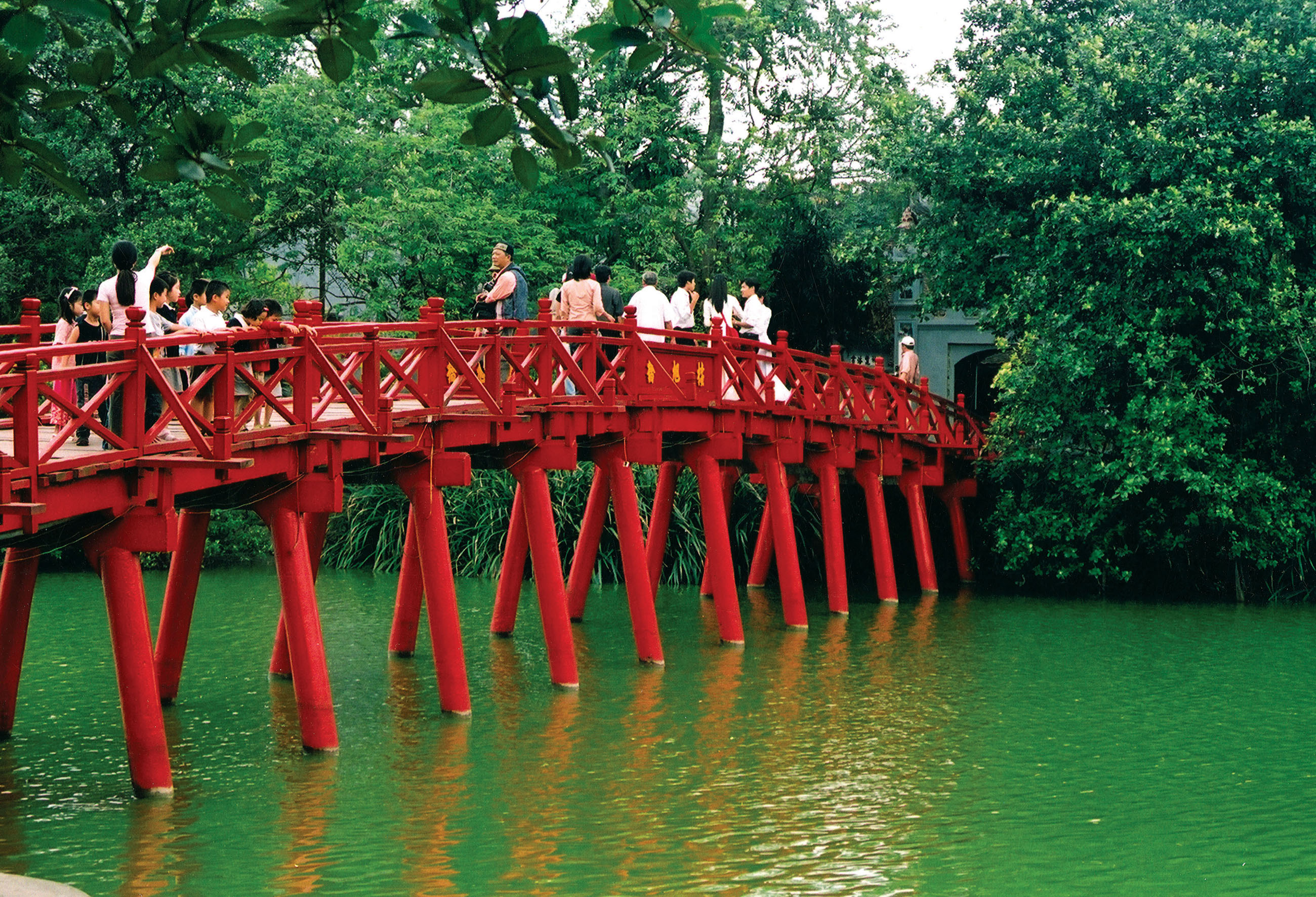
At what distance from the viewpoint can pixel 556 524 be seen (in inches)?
1089

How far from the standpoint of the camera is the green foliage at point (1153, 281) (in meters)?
23.2

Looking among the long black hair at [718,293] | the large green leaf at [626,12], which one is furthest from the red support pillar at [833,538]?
the large green leaf at [626,12]

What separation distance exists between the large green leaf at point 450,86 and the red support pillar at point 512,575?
15.2 metres

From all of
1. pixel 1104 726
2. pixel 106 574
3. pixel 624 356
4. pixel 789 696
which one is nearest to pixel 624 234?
pixel 624 356

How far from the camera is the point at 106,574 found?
1156cm

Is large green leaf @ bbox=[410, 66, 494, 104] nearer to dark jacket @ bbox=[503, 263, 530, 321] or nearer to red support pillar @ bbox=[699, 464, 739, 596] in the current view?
dark jacket @ bbox=[503, 263, 530, 321]

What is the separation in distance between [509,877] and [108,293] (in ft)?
19.1

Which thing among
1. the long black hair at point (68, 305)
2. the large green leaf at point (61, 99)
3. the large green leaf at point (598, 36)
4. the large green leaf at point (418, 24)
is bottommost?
the large green leaf at point (598, 36)

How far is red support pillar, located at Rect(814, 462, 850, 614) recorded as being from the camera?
23.7 metres

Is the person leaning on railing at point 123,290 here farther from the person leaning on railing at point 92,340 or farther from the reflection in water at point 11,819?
the reflection in water at point 11,819

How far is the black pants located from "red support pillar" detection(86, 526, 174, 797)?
0.93 metres

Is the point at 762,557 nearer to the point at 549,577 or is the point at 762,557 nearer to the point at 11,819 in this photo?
the point at 549,577

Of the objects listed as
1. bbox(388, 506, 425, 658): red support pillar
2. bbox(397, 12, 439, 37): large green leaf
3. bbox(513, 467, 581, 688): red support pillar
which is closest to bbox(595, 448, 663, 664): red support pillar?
bbox(513, 467, 581, 688): red support pillar

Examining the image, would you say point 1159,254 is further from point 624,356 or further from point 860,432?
point 624,356
